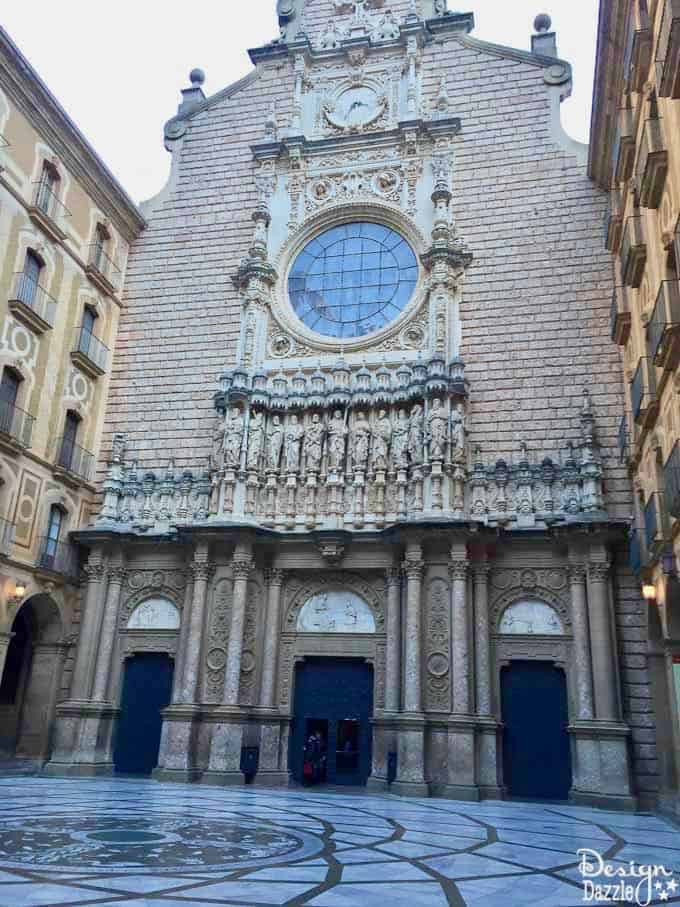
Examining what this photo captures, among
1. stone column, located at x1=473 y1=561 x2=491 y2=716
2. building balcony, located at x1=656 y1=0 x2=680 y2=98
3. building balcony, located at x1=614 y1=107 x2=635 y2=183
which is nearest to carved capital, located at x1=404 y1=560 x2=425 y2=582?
stone column, located at x1=473 y1=561 x2=491 y2=716

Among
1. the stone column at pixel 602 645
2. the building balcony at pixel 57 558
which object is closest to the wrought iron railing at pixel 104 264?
the building balcony at pixel 57 558

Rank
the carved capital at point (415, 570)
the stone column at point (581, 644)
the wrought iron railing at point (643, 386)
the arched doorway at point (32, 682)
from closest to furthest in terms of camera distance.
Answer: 1. the wrought iron railing at point (643, 386)
2. the stone column at point (581, 644)
3. the carved capital at point (415, 570)
4. the arched doorway at point (32, 682)

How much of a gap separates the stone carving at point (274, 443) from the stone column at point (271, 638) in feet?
9.88

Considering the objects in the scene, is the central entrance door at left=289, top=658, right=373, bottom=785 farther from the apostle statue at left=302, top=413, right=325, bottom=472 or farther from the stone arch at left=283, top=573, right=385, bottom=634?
Result: the apostle statue at left=302, top=413, right=325, bottom=472

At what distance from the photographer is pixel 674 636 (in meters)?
15.1

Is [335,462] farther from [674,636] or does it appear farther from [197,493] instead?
[674,636]

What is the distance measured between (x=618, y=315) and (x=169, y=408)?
1292cm

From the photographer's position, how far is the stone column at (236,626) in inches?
754

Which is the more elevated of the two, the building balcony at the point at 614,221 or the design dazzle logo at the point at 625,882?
the building balcony at the point at 614,221

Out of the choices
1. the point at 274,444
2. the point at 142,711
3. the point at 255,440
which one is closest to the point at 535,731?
the point at 274,444

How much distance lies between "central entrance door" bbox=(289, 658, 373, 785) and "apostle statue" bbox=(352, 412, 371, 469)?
5.19 m

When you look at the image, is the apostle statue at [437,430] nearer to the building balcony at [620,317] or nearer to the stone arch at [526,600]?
the stone arch at [526,600]

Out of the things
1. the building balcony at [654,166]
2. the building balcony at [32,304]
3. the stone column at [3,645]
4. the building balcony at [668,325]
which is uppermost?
the building balcony at [32,304]

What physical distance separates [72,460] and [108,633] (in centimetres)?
507
